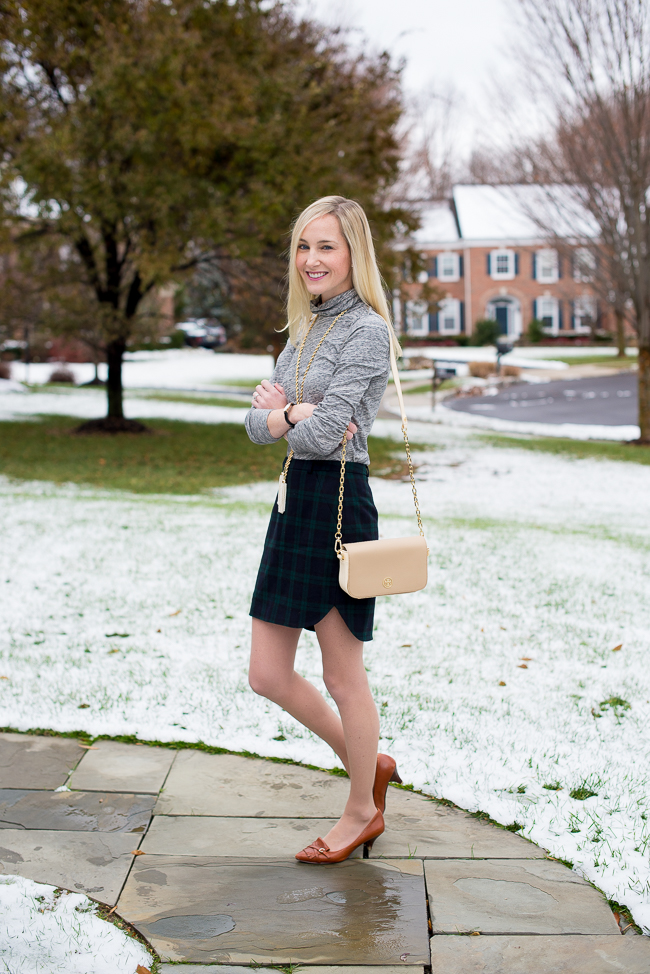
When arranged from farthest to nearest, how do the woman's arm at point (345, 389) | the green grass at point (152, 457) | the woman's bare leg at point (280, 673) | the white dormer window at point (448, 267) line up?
the white dormer window at point (448, 267)
the green grass at point (152, 457)
the woman's bare leg at point (280, 673)
the woman's arm at point (345, 389)

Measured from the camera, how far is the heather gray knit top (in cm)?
254

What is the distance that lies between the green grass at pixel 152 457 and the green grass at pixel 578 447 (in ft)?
6.78

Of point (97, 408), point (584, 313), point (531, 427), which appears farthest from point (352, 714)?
point (584, 313)

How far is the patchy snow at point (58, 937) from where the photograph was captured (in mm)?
2264

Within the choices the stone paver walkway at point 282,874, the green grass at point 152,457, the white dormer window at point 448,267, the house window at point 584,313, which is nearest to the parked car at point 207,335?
the white dormer window at point 448,267

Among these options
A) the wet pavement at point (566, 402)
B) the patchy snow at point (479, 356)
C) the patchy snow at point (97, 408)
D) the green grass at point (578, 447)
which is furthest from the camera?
the patchy snow at point (479, 356)

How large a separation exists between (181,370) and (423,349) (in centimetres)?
1202

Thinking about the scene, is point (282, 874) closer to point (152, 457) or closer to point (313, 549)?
point (313, 549)

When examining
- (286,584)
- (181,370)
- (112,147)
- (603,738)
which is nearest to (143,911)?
(286,584)

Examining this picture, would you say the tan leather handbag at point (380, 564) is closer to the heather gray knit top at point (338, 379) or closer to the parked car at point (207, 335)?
the heather gray knit top at point (338, 379)

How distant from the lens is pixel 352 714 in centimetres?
277

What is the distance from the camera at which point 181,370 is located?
136ft

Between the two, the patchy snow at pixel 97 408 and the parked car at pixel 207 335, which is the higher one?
the parked car at pixel 207 335

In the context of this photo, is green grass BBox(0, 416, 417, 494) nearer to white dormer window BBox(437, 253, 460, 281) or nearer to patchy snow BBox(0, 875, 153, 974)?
patchy snow BBox(0, 875, 153, 974)
